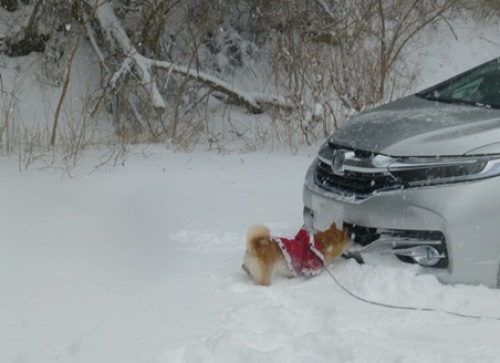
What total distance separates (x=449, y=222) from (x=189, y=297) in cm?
144

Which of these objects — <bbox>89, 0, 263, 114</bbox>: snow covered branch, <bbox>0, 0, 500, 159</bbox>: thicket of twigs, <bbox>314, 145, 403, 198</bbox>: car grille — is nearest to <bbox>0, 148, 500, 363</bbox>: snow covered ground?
<bbox>314, 145, 403, 198</bbox>: car grille

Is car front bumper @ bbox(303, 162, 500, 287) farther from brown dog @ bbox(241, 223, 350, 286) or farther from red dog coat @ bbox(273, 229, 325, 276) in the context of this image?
red dog coat @ bbox(273, 229, 325, 276)

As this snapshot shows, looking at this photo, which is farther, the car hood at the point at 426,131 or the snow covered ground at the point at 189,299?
the car hood at the point at 426,131

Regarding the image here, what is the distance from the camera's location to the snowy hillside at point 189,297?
9.78ft

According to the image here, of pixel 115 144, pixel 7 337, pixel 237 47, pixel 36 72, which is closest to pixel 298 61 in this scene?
pixel 115 144

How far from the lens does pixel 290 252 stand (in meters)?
3.69

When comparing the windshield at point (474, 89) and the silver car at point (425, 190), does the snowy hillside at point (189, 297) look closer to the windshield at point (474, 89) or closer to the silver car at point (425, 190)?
the silver car at point (425, 190)

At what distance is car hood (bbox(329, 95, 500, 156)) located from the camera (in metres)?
3.44

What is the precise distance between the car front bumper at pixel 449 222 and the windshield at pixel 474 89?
87 centimetres

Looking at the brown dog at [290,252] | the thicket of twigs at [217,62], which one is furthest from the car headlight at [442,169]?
the thicket of twigs at [217,62]

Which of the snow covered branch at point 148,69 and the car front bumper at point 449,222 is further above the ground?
the snow covered branch at point 148,69

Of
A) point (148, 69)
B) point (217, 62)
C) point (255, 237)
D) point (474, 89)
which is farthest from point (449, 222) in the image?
point (217, 62)

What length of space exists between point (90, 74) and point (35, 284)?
8.76m

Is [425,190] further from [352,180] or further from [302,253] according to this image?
[302,253]
